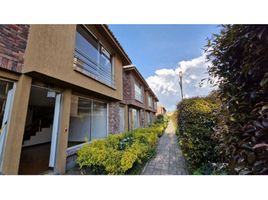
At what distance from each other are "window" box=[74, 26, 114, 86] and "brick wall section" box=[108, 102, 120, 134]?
151 centimetres

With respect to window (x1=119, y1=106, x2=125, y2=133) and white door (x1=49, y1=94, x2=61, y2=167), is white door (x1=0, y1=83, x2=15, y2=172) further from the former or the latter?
window (x1=119, y1=106, x2=125, y2=133)

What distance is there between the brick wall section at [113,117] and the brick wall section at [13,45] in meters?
5.17

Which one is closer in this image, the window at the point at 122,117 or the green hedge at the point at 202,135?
the green hedge at the point at 202,135

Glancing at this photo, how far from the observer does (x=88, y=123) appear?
23.6 ft

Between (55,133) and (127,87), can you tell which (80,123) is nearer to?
(55,133)

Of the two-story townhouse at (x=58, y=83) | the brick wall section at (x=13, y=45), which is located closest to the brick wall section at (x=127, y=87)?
the two-story townhouse at (x=58, y=83)

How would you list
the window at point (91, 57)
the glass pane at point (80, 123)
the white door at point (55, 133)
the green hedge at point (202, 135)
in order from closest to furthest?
the green hedge at point (202, 135) → the white door at point (55, 133) → the window at point (91, 57) → the glass pane at point (80, 123)

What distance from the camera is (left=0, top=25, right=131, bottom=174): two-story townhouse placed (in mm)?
3174

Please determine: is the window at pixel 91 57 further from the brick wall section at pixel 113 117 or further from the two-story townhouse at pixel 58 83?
the brick wall section at pixel 113 117

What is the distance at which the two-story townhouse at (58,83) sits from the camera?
10.4ft

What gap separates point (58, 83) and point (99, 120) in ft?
11.6
